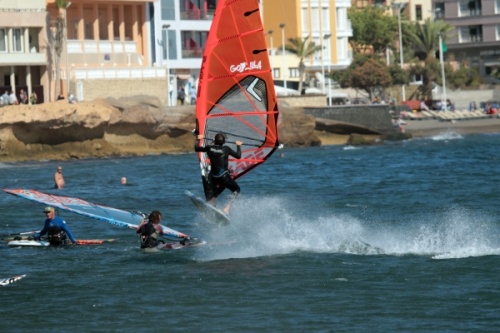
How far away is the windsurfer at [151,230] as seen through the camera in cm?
2036

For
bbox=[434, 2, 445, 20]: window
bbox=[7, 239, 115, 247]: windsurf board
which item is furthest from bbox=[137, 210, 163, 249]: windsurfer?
bbox=[434, 2, 445, 20]: window

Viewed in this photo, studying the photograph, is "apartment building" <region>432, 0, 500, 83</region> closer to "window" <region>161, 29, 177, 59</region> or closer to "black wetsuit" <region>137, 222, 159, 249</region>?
"window" <region>161, 29, 177, 59</region>

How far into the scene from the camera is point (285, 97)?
63.5 metres

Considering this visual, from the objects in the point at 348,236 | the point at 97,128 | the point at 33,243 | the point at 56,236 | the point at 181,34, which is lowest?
the point at 348,236

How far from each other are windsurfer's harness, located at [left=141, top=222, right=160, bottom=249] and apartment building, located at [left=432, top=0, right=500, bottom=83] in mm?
77727

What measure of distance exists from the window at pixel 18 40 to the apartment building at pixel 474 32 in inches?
1807

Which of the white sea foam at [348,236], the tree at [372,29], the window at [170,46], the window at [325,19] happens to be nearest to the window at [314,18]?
the window at [325,19]

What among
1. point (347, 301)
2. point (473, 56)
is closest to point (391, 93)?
point (473, 56)

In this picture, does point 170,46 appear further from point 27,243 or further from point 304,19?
point 27,243

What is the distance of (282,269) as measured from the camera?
1966 centimetres

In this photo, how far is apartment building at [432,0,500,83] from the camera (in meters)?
96.6

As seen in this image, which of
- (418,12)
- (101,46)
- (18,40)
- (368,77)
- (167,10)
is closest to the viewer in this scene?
(18,40)

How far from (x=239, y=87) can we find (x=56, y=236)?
440 cm

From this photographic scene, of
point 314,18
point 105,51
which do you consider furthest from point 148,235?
point 314,18
